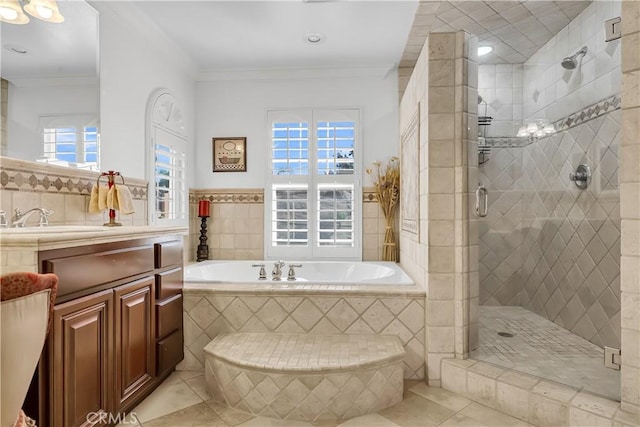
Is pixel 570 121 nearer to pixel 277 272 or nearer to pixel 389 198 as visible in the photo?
pixel 389 198

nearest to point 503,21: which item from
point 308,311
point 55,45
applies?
point 308,311

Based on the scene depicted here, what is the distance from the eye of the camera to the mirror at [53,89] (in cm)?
174

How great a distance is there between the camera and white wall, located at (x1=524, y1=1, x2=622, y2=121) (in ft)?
7.25

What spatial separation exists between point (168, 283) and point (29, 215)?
2.47ft

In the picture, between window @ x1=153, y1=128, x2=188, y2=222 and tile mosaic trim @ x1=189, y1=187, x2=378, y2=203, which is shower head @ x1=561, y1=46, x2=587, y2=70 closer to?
tile mosaic trim @ x1=189, y1=187, x2=378, y2=203

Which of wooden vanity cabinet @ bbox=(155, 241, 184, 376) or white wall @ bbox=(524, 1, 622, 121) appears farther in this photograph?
white wall @ bbox=(524, 1, 622, 121)

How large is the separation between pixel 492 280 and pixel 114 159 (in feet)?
10.6

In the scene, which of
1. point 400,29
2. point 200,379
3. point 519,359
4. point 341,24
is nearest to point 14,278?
point 200,379

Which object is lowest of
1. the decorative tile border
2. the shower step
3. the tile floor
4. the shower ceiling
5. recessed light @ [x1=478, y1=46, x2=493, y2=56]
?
the tile floor

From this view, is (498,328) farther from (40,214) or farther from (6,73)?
(6,73)

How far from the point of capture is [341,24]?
9.23ft

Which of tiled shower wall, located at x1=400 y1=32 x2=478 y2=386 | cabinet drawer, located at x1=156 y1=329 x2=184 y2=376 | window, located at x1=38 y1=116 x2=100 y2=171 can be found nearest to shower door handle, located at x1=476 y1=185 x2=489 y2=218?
tiled shower wall, located at x1=400 y1=32 x2=478 y2=386

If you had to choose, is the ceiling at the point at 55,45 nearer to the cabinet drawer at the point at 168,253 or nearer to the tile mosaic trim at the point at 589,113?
the cabinet drawer at the point at 168,253

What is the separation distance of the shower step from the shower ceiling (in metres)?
2.31
